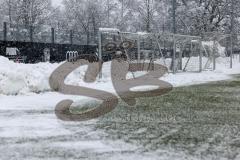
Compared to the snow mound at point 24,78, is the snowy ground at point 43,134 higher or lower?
lower

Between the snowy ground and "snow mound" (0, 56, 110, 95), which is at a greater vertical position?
"snow mound" (0, 56, 110, 95)

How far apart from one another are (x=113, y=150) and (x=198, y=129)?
2170mm

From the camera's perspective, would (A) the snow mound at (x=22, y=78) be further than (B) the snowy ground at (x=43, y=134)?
Yes

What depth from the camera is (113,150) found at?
685cm

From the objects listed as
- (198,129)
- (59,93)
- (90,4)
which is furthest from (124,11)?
(198,129)

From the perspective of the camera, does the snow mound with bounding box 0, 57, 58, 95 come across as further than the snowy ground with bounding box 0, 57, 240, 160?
Yes

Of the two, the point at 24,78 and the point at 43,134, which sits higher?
the point at 24,78

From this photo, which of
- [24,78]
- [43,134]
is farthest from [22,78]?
[43,134]

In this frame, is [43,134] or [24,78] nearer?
[43,134]

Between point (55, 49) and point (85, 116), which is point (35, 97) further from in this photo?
point (55, 49)

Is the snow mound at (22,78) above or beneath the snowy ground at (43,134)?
above

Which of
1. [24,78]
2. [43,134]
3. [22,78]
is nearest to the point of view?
[43,134]

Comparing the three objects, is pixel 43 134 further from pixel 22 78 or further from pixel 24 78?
pixel 24 78

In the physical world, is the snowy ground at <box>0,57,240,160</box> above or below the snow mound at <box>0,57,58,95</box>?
below
